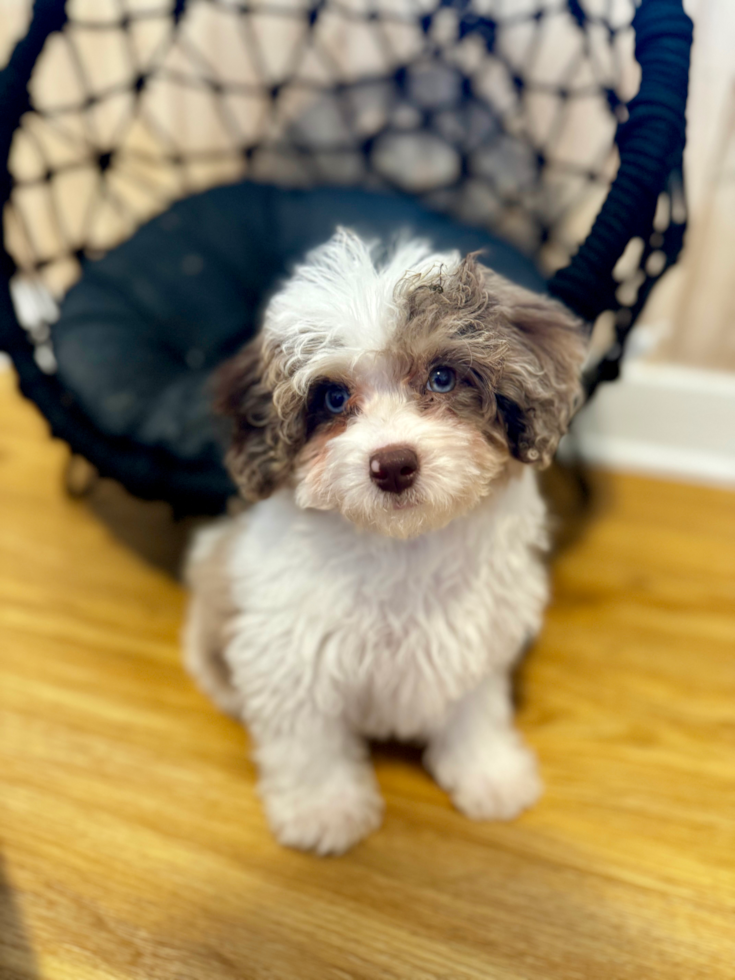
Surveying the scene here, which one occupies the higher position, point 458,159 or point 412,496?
point 458,159

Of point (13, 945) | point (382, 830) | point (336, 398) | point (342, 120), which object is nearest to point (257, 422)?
point (336, 398)

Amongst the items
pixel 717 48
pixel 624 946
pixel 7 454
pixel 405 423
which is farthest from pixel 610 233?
pixel 7 454

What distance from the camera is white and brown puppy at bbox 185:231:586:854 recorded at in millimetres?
1012

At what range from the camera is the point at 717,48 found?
1.81 m

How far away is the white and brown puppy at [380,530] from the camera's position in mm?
1012

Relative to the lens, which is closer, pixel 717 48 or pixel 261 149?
pixel 717 48

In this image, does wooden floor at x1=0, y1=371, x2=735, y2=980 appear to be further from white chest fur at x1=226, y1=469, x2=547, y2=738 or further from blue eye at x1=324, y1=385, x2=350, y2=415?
blue eye at x1=324, y1=385, x2=350, y2=415

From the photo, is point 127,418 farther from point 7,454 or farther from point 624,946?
point 624,946

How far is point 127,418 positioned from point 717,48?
5.42 feet

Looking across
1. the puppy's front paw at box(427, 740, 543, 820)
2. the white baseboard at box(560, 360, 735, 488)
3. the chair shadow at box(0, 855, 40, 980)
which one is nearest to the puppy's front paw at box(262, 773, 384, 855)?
the puppy's front paw at box(427, 740, 543, 820)

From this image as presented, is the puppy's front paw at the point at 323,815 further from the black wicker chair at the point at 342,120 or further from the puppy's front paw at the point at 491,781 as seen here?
the black wicker chair at the point at 342,120

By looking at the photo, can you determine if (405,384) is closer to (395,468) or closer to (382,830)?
(395,468)

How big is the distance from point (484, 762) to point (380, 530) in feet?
2.14

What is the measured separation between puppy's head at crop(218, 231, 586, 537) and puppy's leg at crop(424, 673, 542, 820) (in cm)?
51
